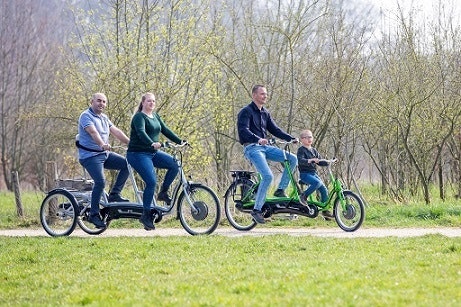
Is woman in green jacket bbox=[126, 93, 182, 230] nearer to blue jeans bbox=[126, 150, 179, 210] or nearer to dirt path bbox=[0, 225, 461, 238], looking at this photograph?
blue jeans bbox=[126, 150, 179, 210]

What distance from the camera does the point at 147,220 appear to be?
11914 mm

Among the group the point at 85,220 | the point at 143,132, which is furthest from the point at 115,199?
the point at 143,132

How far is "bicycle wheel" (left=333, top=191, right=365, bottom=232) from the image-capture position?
12.1 m

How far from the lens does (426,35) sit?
1969cm

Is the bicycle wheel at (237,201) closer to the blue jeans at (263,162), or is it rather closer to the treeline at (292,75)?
the blue jeans at (263,162)

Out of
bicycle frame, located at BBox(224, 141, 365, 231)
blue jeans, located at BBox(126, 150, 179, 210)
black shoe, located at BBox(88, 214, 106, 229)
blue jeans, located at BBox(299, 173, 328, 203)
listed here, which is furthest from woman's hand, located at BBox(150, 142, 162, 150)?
blue jeans, located at BBox(299, 173, 328, 203)

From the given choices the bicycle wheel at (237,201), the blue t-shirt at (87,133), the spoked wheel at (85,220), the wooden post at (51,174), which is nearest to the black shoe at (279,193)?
the bicycle wheel at (237,201)

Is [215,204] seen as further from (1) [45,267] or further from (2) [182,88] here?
(2) [182,88]

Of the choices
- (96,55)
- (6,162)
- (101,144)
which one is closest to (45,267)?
(101,144)

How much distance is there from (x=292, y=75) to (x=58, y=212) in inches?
264

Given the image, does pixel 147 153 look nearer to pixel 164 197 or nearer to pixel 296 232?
pixel 164 197

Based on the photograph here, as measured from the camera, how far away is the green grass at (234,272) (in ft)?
22.5

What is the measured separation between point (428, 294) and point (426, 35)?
1380 cm

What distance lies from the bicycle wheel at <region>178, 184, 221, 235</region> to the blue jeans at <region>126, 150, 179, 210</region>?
1.07 feet
